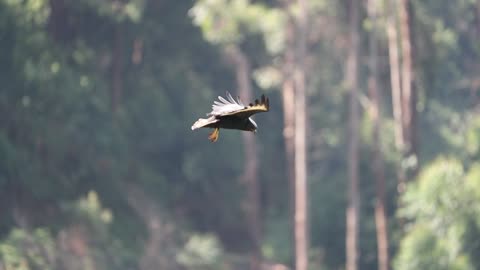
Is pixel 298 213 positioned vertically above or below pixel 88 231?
above

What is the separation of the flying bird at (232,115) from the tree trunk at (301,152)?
21.7m

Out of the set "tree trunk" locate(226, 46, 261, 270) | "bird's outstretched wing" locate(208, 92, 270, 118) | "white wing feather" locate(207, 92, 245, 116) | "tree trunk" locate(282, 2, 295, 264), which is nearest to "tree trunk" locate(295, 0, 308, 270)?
"tree trunk" locate(282, 2, 295, 264)

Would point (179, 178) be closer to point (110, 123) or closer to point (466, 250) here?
point (110, 123)

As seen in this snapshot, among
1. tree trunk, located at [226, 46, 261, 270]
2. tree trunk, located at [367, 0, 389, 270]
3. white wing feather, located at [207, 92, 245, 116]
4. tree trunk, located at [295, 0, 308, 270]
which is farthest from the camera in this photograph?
tree trunk, located at [226, 46, 261, 270]

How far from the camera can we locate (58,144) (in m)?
28.6

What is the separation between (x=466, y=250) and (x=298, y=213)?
185 inches

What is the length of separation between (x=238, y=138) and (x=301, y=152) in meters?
3.19

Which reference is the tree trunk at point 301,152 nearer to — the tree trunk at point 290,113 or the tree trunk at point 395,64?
the tree trunk at point 290,113

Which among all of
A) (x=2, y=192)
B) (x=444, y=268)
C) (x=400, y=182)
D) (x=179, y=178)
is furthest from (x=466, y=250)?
(x=2, y=192)

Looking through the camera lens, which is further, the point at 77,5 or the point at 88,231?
the point at 77,5

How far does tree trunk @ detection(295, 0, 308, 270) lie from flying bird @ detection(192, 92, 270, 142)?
21.7 m

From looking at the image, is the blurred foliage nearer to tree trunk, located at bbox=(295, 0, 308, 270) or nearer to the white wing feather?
tree trunk, located at bbox=(295, 0, 308, 270)

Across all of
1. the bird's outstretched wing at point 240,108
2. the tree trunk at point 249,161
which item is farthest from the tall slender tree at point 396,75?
the bird's outstretched wing at point 240,108

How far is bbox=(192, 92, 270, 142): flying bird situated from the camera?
8.55 metres
